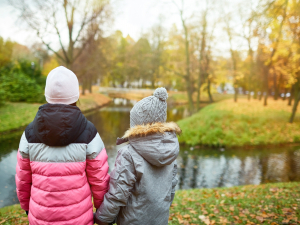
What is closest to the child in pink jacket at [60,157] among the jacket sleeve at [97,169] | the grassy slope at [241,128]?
the jacket sleeve at [97,169]

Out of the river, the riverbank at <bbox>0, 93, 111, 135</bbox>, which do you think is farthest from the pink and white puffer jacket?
the riverbank at <bbox>0, 93, 111, 135</bbox>

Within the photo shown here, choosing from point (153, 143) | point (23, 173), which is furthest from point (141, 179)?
point (23, 173)

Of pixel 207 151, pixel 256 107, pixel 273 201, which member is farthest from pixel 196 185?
pixel 256 107

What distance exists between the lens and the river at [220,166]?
7262 millimetres

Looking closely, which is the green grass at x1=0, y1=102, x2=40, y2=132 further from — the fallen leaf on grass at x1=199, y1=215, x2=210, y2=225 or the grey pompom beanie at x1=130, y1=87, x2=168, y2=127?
the grey pompom beanie at x1=130, y1=87, x2=168, y2=127

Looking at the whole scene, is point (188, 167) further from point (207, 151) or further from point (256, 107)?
point (256, 107)

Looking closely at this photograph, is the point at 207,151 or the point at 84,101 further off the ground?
the point at 84,101

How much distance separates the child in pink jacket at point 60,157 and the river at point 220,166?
4.56m

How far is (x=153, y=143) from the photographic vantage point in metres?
1.76

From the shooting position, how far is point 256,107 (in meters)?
18.3

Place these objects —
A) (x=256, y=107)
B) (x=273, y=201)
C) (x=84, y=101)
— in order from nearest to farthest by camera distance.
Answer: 1. (x=273, y=201)
2. (x=256, y=107)
3. (x=84, y=101)

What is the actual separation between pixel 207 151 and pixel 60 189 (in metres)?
11.1

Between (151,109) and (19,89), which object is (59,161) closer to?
(151,109)

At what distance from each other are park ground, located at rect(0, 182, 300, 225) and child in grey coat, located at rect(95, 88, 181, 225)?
2105 mm
